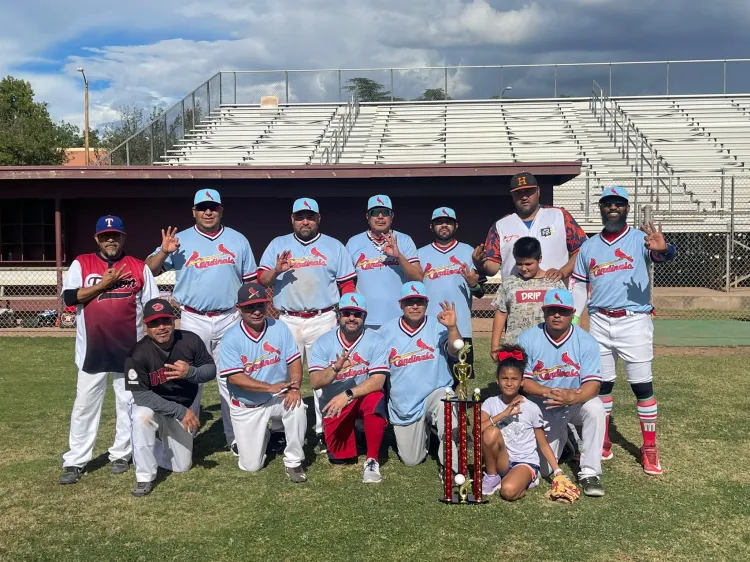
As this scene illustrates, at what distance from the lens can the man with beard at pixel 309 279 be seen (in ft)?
18.5

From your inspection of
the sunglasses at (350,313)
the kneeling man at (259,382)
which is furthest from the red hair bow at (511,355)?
the kneeling man at (259,382)

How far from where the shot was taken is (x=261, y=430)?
16.4ft

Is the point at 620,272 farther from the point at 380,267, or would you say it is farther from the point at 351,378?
the point at 351,378

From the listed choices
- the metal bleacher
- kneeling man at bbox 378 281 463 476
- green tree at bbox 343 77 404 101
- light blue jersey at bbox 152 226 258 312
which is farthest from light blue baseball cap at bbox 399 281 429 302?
green tree at bbox 343 77 404 101

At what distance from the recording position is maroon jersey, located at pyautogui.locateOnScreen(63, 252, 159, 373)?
4820 mm

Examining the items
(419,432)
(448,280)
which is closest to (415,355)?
(419,432)

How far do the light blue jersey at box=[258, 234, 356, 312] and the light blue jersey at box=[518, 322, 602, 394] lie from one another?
1.78 m

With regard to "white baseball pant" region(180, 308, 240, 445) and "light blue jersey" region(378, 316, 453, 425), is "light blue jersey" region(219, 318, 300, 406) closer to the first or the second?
"white baseball pant" region(180, 308, 240, 445)

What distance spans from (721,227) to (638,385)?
12578mm

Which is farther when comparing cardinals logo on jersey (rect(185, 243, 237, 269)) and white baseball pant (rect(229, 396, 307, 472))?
cardinals logo on jersey (rect(185, 243, 237, 269))

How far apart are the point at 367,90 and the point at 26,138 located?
18.7m

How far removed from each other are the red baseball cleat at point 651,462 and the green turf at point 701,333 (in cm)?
564

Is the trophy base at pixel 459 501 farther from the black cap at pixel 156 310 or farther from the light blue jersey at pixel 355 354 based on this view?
the black cap at pixel 156 310

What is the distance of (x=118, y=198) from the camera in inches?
577
